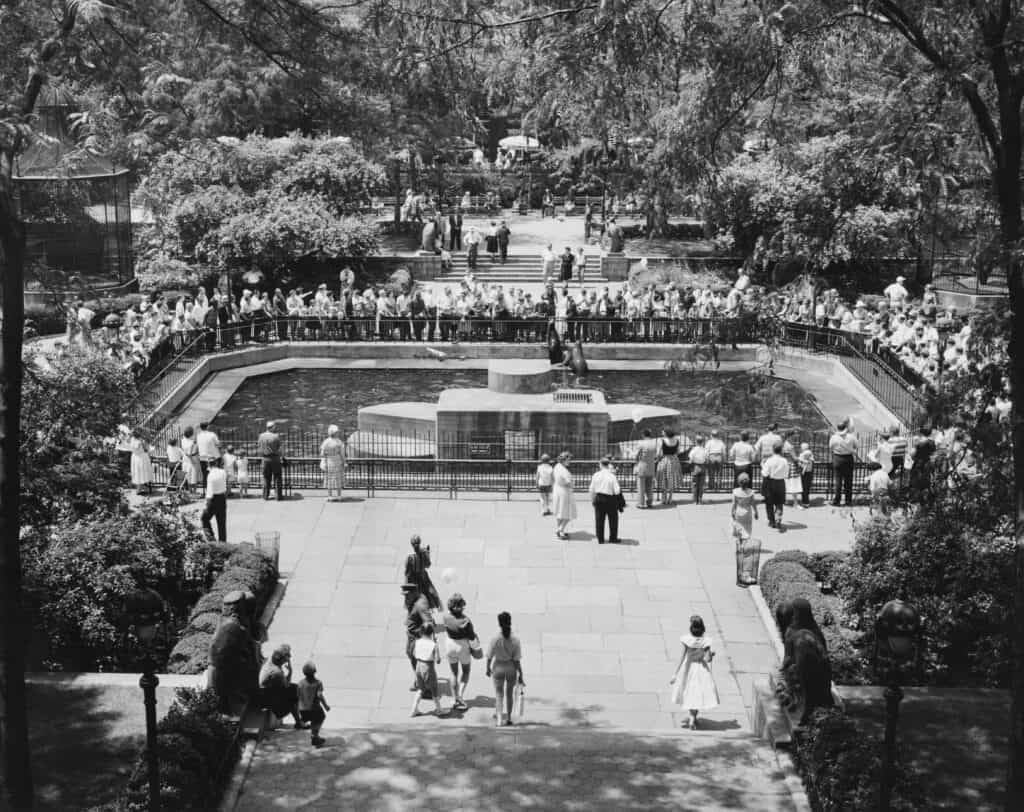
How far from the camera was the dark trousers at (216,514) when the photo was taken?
18922 millimetres

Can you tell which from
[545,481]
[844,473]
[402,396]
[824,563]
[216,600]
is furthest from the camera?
[402,396]

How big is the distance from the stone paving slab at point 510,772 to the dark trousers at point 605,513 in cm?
625

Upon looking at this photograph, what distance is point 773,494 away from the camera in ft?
66.1

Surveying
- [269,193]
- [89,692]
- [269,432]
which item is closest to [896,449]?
[269,432]

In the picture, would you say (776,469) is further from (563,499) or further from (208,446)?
(208,446)

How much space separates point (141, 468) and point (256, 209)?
18.8m

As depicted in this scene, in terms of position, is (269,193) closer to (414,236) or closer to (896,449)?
(414,236)

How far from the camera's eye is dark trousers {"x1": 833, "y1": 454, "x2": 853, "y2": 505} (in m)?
21.3

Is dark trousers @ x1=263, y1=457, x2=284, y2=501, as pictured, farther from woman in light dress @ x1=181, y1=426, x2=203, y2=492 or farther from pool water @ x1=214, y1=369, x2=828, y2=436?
pool water @ x1=214, y1=369, x2=828, y2=436

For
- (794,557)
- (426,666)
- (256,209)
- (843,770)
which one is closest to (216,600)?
(426,666)

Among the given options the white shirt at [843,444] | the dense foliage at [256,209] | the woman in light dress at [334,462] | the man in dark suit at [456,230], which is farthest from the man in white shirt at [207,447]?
the man in dark suit at [456,230]

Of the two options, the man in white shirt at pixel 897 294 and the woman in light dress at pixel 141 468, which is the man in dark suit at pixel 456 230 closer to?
the man in white shirt at pixel 897 294

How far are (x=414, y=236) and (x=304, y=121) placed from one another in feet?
Answer: 18.1

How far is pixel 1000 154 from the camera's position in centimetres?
1045
